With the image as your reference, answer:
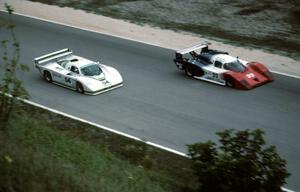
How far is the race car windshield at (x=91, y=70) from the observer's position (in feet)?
62.5

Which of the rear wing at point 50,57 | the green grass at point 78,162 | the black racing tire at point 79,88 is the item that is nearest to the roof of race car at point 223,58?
the black racing tire at point 79,88

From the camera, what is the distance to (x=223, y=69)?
63.7 feet

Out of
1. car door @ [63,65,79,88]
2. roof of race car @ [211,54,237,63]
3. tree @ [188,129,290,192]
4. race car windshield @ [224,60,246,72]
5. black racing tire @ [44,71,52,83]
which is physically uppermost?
tree @ [188,129,290,192]

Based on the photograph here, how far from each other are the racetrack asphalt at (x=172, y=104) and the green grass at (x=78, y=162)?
43.0 inches

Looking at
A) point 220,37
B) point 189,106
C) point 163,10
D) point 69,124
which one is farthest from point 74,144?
point 163,10

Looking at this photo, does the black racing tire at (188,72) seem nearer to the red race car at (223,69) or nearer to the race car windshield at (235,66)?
the red race car at (223,69)

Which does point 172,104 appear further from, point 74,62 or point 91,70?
point 74,62

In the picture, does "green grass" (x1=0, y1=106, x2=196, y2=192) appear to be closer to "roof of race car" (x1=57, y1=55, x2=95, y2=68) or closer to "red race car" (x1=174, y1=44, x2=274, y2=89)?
"roof of race car" (x1=57, y1=55, x2=95, y2=68)

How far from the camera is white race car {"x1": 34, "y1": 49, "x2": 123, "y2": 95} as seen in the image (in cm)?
1864

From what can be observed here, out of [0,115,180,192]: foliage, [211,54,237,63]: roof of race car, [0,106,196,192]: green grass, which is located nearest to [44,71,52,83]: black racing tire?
[0,106,196,192]: green grass

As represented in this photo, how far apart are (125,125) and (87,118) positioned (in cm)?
134

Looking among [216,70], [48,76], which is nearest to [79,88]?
[48,76]

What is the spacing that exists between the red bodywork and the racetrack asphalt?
0.80 ft

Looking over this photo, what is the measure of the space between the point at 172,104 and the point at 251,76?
3.42 meters
